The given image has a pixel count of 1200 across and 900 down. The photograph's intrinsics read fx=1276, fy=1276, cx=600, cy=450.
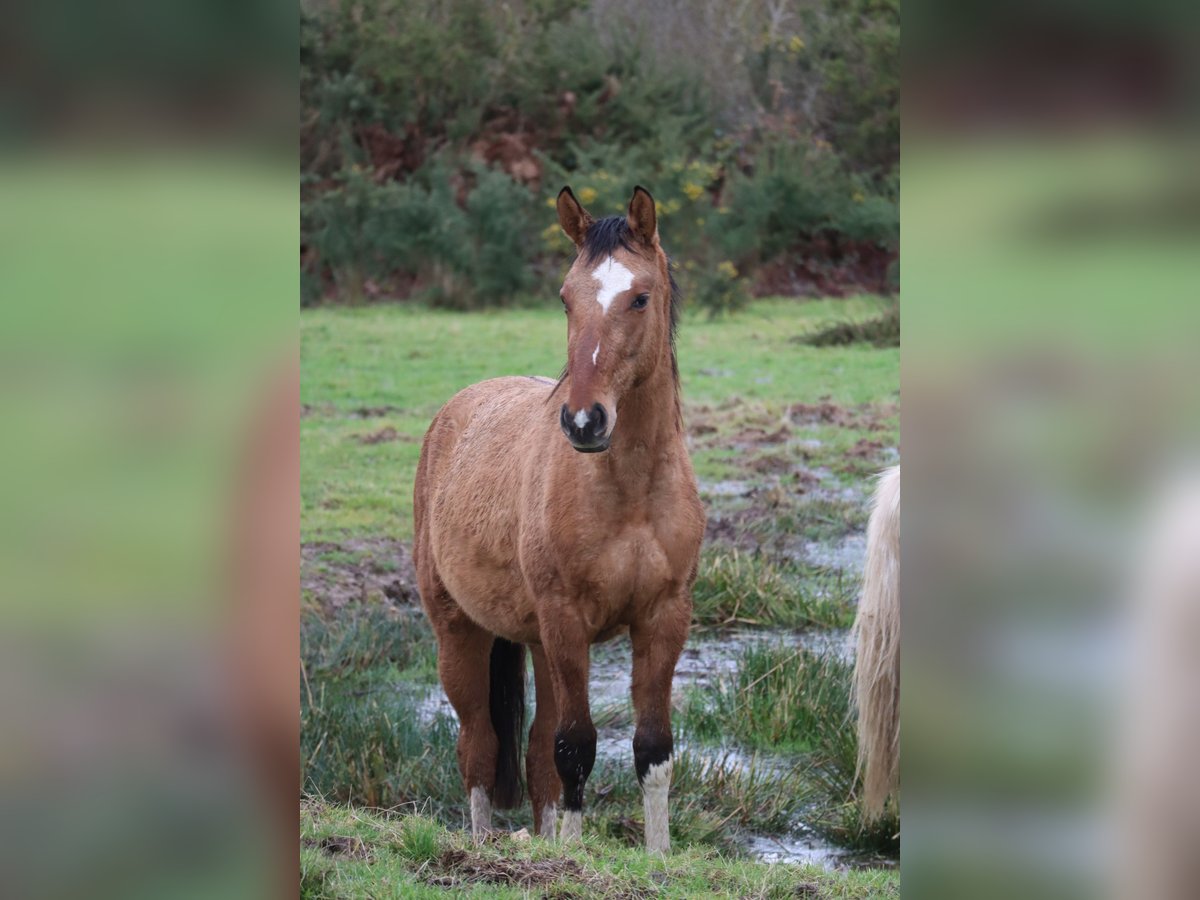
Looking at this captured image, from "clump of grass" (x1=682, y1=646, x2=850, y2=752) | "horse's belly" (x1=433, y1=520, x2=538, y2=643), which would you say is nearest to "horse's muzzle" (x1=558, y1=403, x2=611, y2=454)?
"horse's belly" (x1=433, y1=520, x2=538, y2=643)

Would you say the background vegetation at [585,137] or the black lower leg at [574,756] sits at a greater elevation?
the background vegetation at [585,137]

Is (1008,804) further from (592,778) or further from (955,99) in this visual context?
(592,778)

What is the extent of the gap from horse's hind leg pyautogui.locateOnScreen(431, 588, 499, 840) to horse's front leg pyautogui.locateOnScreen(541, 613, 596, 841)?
59 cm

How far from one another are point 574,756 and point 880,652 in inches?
39.9

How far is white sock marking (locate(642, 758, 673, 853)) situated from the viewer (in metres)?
3.79

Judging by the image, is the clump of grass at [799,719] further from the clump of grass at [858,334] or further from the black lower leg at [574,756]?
the clump of grass at [858,334]

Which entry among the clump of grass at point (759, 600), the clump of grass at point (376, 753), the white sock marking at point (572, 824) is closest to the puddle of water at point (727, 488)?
the clump of grass at point (759, 600)

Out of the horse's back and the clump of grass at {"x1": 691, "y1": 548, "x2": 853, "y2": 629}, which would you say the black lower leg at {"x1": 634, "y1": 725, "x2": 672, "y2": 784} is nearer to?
the horse's back

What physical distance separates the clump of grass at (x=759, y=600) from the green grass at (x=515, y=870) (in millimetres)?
2291

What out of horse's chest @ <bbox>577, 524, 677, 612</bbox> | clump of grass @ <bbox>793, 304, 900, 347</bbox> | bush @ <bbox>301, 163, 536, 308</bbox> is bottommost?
horse's chest @ <bbox>577, 524, 677, 612</bbox>

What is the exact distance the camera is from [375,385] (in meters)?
8.82

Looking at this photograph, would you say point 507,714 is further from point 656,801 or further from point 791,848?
point 791,848

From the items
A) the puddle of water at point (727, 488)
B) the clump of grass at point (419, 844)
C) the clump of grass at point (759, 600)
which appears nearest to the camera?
the clump of grass at point (419, 844)

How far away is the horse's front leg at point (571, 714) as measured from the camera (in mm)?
3785
